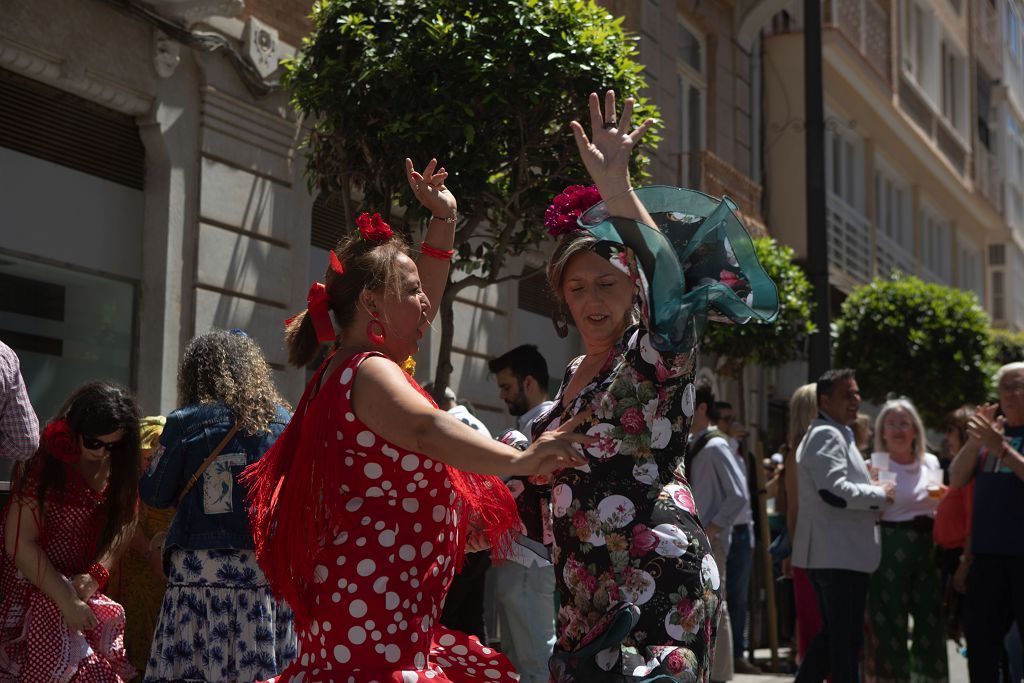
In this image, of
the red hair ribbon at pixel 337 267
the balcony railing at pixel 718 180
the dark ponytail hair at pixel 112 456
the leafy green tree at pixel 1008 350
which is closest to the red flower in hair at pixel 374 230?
the red hair ribbon at pixel 337 267

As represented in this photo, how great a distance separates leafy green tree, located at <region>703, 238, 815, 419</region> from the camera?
1616cm

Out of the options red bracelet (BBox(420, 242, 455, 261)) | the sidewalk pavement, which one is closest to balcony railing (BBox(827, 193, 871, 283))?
the sidewalk pavement

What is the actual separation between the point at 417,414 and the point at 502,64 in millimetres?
5430

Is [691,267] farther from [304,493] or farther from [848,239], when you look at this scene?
[848,239]

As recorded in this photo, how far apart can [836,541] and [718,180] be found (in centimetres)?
1108

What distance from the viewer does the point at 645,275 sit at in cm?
371

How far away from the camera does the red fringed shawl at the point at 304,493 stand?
142 inches

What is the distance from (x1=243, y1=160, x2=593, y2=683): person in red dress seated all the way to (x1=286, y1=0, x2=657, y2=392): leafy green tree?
4717 mm

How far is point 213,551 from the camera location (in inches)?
236

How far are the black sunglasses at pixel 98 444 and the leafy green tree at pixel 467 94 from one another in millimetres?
2869

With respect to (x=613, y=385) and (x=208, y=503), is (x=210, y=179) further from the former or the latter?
(x=613, y=385)

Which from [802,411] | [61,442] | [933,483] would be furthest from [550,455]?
[933,483]

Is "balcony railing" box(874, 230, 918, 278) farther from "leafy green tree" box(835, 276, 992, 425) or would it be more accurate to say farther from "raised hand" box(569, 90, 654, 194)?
"raised hand" box(569, 90, 654, 194)

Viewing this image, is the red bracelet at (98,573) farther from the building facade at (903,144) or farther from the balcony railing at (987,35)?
the balcony railing at (987,35)
